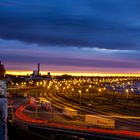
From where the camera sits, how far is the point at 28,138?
60.0 meters

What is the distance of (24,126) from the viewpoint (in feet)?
232

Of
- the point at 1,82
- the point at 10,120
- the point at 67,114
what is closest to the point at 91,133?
the point at 10,120

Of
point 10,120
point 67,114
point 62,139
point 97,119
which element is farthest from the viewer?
point 67,114

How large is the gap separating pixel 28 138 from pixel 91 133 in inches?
343

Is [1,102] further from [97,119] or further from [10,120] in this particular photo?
[97,119]

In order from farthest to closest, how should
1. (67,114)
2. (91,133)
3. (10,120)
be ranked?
(67,114), (10,120), (91,133)

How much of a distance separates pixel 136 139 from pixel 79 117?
34.7m

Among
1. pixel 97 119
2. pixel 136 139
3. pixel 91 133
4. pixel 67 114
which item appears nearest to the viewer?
pixel 136 139

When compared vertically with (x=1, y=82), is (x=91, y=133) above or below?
below

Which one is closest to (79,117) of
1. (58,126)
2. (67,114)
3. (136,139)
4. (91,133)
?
(67,114)

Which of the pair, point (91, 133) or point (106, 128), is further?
point (106, 128)

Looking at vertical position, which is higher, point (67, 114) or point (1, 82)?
point (1, 82)

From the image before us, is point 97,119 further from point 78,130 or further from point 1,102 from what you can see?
point 1,102

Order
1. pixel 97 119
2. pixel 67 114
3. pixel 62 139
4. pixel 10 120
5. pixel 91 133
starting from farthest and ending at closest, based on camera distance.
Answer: pixel 67 114 < pixel 10 120 < pixel 97 119 < pixel 62 139 < pixel 91 133
